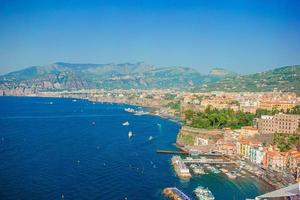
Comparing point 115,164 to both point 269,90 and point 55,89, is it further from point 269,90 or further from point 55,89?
point 55,89

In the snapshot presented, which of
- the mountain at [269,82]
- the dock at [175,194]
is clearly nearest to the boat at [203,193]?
the dock at [175,194]

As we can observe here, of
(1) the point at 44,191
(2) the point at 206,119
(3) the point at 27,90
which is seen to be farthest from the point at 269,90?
(3) the point at 27,90

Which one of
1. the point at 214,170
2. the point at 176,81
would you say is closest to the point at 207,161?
the point at 214,170

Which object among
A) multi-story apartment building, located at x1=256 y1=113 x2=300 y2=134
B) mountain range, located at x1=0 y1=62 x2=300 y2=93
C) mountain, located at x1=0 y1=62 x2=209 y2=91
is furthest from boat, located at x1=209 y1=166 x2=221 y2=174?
mountain, located at x1=0 y1=62 x2=209 y2=91

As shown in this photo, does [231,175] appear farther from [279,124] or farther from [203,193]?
[279,124]

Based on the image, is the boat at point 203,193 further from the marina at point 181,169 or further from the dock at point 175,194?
the marina at point 181,169

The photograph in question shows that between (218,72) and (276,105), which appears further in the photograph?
(218,72)
